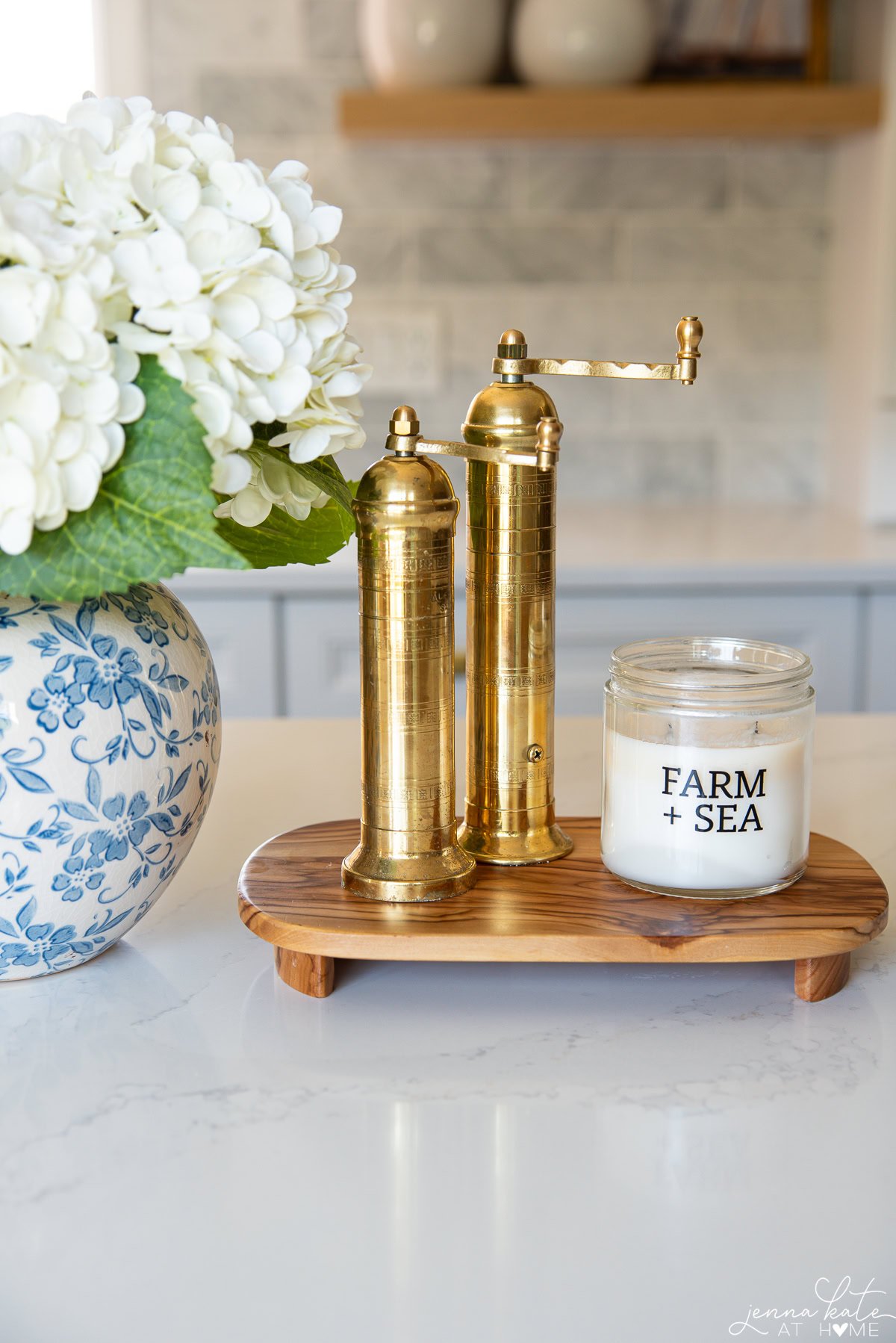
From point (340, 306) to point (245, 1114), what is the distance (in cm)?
36

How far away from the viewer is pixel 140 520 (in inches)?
22.7

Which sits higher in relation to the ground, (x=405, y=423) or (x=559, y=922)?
(x=405, y=423)

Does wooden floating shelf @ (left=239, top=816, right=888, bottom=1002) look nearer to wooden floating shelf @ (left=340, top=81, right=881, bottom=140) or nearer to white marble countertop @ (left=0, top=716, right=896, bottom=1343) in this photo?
white marble countertop @ (left=0, top=716, right=896, bottom=1343)

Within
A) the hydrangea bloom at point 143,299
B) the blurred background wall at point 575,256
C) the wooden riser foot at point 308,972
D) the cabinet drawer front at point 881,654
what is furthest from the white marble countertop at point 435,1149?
the blurred background wall at point 575,256

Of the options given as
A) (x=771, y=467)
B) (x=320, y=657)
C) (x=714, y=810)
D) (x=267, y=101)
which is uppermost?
(x=267, y=101)

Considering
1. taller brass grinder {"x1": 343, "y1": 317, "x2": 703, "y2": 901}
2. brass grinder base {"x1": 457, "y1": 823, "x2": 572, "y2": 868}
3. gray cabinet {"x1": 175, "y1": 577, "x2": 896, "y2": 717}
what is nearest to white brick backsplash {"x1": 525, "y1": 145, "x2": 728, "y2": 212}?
gray cabinet {"x1": 175, "y1": 577, "x2": 896, "y2": 717}

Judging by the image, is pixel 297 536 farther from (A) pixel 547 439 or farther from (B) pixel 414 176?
(B) pixel 414 176

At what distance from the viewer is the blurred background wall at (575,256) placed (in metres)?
2.32

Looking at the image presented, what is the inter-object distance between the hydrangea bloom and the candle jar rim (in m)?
0.19

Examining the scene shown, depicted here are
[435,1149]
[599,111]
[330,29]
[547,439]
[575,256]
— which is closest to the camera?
[435,1149]

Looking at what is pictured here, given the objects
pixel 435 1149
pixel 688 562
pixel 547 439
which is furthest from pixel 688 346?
pixel 688 562

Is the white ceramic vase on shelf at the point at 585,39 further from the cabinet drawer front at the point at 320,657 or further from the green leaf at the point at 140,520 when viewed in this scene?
the green leaf at the point at 140,520

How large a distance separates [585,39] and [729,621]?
0.92 m

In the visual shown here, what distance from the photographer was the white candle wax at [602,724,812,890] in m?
0.68
